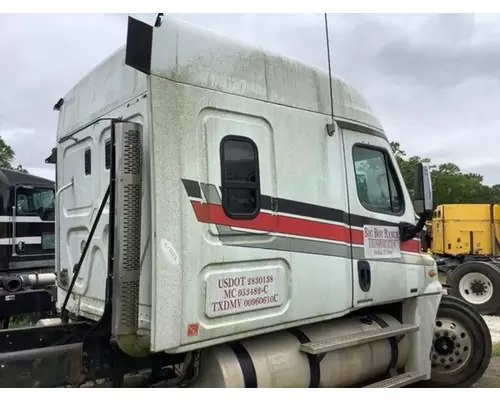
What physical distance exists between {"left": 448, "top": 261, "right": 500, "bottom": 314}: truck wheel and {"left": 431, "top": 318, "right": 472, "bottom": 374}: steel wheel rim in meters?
6.23

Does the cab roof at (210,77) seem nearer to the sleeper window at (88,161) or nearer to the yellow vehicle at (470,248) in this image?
the sleeper window at (88,161)

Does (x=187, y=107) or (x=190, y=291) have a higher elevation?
(x=187, y=107)

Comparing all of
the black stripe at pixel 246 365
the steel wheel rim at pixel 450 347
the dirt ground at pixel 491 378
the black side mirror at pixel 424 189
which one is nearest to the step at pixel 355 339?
the black stripe at pixel 246 365

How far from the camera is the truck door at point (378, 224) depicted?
4.27m

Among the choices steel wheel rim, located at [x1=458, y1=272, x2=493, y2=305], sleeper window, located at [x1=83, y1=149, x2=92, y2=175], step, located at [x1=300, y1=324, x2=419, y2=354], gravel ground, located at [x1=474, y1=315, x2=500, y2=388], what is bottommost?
gravel ground, located at [x1=474, y1=315, x2=500, y2=388]

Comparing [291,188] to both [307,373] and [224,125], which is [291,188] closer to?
[224,125]

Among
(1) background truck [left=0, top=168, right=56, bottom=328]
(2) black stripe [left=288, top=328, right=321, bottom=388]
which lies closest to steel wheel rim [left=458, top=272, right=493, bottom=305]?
(2) black stripe [left=288, top=328, right=321, bottom=388]

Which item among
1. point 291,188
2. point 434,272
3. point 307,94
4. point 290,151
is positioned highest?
point 307,94

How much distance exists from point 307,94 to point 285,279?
149 cm

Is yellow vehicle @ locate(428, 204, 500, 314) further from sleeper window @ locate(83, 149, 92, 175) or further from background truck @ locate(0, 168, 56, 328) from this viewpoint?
sleeper window @ locate(83, 149, 92, 175)

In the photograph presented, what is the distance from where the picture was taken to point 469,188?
2036 inches

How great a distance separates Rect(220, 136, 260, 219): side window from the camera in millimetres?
3496

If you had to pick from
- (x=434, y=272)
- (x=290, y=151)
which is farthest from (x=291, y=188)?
(x=434, y=272)

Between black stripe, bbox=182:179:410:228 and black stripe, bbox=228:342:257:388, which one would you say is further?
black stripe, bbox=228:342:257:388
